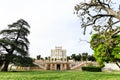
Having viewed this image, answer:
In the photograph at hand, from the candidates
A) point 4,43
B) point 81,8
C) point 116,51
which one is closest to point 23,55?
point 4,43

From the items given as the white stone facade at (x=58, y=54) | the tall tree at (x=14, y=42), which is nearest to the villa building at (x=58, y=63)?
the white stone facade at (x=58, y=54)

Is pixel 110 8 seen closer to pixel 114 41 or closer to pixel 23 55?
pixel 114 41

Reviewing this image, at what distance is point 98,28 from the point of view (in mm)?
15453

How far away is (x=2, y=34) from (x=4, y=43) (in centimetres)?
378

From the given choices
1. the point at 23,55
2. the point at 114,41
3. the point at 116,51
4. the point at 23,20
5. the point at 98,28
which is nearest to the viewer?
the point at 114,41

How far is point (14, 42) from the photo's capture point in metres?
58.4

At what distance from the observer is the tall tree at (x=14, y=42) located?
57438 mm

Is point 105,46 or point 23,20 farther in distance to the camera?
point 23,20

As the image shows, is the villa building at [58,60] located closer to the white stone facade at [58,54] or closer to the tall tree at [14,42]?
the white stone facade at [58,54]

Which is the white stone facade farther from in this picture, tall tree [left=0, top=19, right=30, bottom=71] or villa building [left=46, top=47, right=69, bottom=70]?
tall tree [left=0, top=19, right=30, bottom=71]

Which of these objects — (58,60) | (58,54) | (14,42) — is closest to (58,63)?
(58,60)

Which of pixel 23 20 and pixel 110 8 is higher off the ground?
pixel 23 20

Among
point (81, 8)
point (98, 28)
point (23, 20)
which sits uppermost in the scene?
point (23, 20)

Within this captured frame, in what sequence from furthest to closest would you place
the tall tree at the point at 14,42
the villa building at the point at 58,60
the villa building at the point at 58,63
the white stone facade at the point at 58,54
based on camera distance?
the white stone facade at the point at 58,54 → the villa building at the point at 58,60 → the villa building at the point at 58,63 → the tall tree at the point at 14,42
